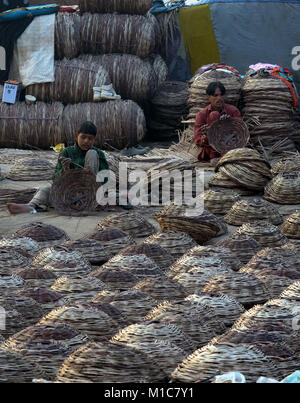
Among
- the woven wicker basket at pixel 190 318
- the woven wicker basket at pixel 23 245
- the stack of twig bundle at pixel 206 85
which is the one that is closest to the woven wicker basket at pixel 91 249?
the woven wicker basket at pixel 23 245

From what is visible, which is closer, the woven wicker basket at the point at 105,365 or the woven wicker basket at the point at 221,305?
the woven wicker basket at the point at 105,365

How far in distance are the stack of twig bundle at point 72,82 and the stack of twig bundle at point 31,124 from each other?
137 millimetres

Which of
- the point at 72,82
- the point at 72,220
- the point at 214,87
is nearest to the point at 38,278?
the point at 72,220

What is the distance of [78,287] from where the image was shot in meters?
4.50

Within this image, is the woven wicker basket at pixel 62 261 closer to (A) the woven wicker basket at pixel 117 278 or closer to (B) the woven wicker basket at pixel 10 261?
(B) the woven wicker basket at pixel 10 261

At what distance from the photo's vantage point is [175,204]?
21.2 feet

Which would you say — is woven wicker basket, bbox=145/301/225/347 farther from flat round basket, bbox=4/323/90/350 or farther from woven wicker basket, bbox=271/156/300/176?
woven wicker basket, bbox=271/156/300/176

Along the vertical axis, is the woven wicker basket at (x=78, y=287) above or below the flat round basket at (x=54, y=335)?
below

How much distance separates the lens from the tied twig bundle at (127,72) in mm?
10750

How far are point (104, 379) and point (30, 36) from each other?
8.05 meters

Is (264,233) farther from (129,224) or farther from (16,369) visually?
(16,369)

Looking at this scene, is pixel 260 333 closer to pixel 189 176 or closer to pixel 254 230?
pixel 254 230

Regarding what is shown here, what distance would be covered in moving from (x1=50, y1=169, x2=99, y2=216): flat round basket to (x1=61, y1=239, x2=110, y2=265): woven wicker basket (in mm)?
1518
